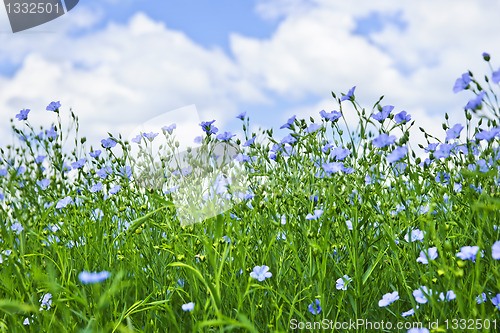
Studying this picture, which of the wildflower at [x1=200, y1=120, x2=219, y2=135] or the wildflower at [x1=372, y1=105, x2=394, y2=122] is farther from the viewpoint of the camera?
the wildflower at [x1=200, y1=120, x2=219, y2=135]

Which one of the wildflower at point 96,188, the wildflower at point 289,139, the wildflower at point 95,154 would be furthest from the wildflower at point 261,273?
the wildflower at point 95,154

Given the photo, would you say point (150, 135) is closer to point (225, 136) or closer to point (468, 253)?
point (225, 136)

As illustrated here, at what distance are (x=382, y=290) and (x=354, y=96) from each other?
3.05 ft

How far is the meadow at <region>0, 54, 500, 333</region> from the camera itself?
1.49 metres

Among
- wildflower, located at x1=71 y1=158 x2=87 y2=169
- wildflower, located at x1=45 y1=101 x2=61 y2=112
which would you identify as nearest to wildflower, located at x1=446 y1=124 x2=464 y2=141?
wildflower, located at x1=71 y1=158 x2=87 y2=169

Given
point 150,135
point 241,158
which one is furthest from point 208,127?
point 150,135

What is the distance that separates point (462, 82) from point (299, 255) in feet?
3.04

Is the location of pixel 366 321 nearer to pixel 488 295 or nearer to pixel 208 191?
pixel 488 295

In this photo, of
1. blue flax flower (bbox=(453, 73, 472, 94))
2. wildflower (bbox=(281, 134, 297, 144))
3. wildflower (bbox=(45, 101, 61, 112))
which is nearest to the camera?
blue flax flower (bbox=(453, 73, 472, 94))

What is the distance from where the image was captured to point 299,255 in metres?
1.95

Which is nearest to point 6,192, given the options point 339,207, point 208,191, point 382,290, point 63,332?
point 208,191

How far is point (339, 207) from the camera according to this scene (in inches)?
78.5

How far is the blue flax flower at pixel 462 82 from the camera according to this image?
1.76m

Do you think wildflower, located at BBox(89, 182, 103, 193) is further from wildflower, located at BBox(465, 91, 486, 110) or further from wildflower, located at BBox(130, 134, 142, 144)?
wildflower, located at BBox(465, 91, 486, 110)
